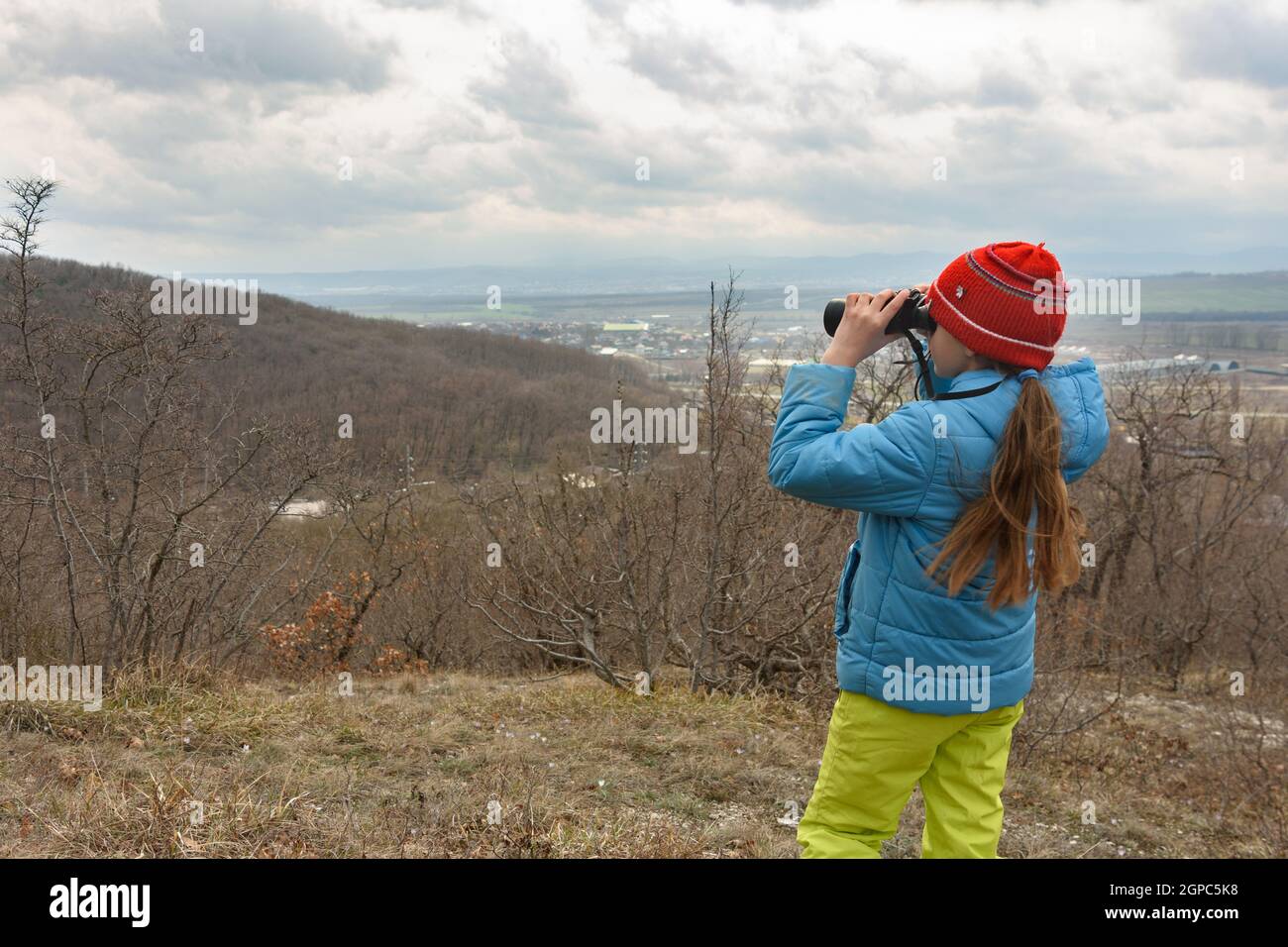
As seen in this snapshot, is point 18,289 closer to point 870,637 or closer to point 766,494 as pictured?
point 766,494

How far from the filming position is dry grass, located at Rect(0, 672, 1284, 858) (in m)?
3.47

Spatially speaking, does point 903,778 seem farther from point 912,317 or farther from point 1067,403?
point 912,317

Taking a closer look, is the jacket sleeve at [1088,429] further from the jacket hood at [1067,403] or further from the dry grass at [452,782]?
the dry grass at [452,782]

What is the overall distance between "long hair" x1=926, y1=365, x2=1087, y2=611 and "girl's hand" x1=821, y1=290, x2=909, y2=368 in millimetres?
374

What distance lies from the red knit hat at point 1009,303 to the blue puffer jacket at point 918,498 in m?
0.08

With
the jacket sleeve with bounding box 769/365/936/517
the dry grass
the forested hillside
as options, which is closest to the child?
the jacket sleeve with bounding box 769/365/936/517

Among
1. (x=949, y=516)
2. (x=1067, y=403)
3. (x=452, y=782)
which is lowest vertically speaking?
(x=452, y=782)

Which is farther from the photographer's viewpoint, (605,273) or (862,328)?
(605,273)

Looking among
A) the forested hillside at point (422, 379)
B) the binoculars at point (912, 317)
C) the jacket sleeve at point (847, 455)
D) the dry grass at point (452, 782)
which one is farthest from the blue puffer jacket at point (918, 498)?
the forested hillside at point (422, 379)

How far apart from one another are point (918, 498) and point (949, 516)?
10 cm

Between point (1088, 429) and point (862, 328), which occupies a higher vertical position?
point (862, 328)

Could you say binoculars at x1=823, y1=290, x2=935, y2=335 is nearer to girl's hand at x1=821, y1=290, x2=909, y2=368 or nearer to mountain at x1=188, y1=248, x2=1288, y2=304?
girl's hand at x1=821, y1=290, x2=909, y2=368

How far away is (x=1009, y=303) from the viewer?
2219mm

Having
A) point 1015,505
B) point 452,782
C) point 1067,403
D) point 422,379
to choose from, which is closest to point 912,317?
point 1067,403
